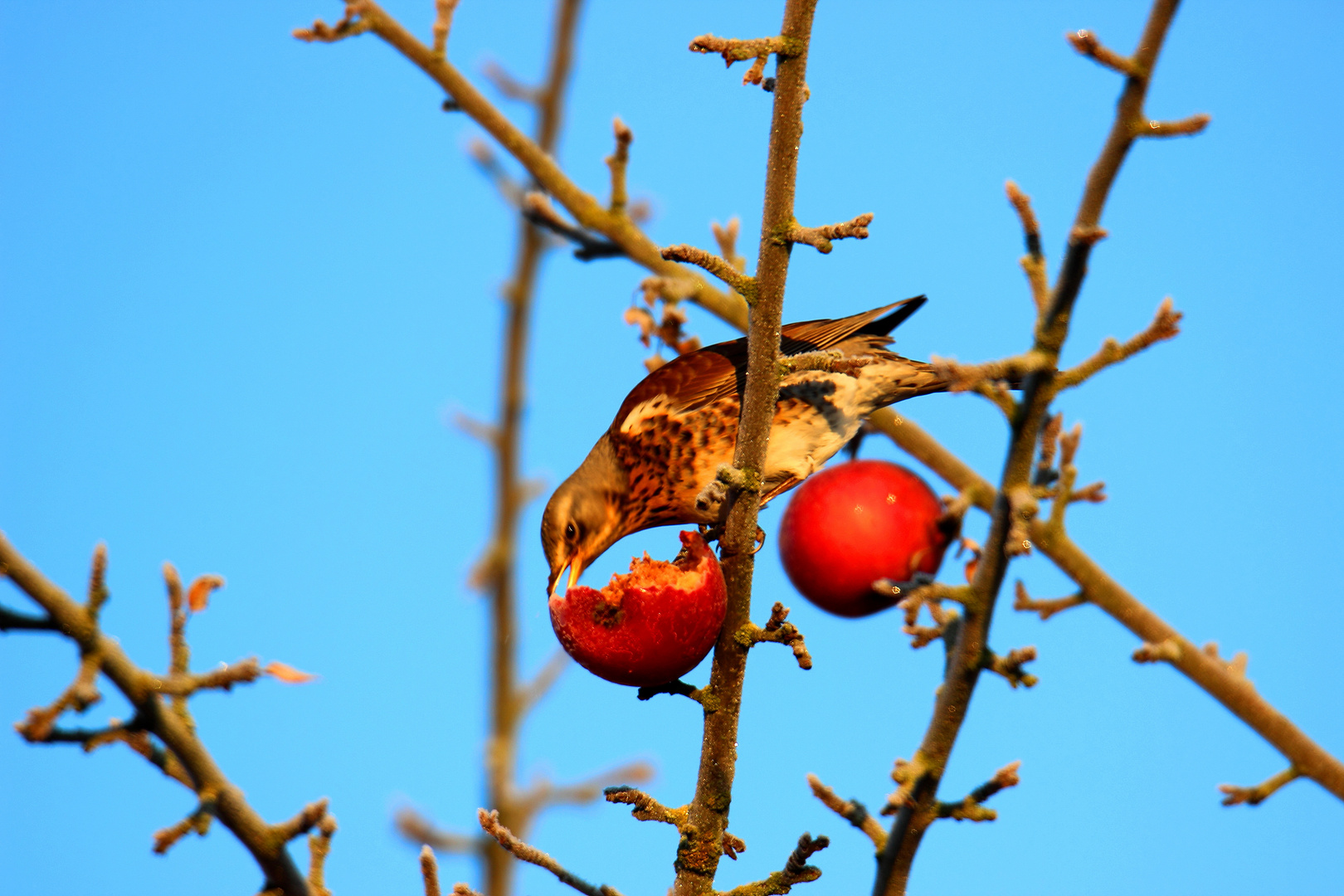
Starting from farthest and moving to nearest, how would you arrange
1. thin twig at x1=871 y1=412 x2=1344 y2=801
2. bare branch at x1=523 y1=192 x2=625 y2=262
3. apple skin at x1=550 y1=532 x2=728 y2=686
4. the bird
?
the bird, bare branch at x1=523 y1=192 x2=625 y2=262, thin twig at x1=871 y1=412 x2=1344 y2=801, apple skin at x1=550 y1=532 x2=728 y2=686

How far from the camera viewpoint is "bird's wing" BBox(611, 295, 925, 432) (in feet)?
12.1

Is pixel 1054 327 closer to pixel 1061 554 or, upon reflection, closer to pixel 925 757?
pixel 925 757

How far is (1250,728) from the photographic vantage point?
2678mm

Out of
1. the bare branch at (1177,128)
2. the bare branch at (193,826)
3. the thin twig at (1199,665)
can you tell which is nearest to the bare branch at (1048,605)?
the thin twig at (1199,665)

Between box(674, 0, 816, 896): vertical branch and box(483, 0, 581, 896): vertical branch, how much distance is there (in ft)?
7.18

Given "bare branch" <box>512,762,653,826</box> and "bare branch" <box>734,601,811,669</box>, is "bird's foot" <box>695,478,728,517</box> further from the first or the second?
"bare branch" <box>512,762,653,826</box>

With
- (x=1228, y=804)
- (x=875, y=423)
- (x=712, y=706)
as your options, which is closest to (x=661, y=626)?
(x=712, y=706)

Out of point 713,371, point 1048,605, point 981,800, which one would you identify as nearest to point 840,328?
point 713,371

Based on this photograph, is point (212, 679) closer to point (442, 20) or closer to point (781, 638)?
point (781, 638)

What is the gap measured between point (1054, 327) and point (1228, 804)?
125 cm

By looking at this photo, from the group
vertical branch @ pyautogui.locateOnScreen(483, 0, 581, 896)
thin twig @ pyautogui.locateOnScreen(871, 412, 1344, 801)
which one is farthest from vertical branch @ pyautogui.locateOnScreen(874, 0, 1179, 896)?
vertical branch @ pyautogui.locateOnScreen(483, 0, 581, 896)

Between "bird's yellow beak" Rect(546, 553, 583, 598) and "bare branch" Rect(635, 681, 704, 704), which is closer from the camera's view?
"bare branch" Rect(635, 681, 704, 704)

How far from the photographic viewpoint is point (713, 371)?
375 centimetres

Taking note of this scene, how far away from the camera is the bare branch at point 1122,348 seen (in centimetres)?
161
